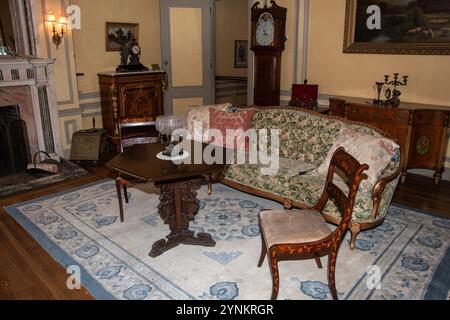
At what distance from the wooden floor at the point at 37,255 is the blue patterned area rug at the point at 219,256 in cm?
10

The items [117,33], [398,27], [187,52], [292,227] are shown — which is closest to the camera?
[292,227]

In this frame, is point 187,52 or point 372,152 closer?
point 372,152

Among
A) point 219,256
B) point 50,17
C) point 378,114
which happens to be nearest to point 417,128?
point 378,114

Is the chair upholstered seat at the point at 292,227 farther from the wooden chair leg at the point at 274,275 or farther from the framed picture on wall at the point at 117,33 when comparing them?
the framed picture on wall at the point at 117,33

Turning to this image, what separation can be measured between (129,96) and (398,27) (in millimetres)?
3856

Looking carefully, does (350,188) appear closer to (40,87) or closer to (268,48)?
(268,48)

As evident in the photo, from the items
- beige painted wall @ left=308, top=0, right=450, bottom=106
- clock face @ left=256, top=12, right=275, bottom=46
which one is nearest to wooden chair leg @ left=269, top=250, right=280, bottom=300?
beige painted wall @ left=308, top=0, right=450, bottom=106

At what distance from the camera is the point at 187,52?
21.5ft

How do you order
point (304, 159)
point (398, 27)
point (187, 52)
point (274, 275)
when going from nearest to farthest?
point (274, 275)
point (304, 159)
point (398, 27)
point (187, 52)

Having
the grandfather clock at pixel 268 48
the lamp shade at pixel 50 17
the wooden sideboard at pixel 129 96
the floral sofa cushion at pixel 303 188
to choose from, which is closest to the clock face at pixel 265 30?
the grandfather clock at pixel 268 48

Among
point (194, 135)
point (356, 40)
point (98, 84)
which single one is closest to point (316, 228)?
point (194, 135)

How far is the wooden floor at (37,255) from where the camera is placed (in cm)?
256

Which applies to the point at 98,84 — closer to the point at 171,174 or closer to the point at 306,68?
the point at 306,68

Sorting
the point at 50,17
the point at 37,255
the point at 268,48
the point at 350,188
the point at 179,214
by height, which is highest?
the point at 50,17
